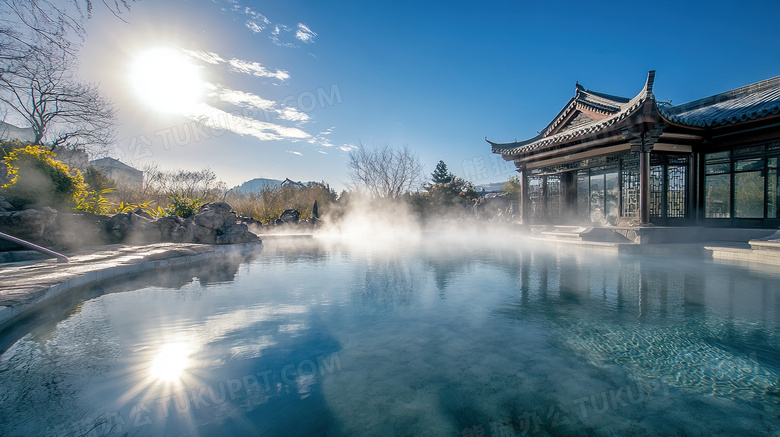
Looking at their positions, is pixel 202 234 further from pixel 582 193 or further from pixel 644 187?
pixel 582 193

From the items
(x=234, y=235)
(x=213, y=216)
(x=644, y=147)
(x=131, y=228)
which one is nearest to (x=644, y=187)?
(x=644, y=147)

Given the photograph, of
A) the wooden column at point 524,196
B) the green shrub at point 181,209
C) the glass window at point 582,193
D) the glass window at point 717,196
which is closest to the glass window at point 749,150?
the glass window at point 717,196

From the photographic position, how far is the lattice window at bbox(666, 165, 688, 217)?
9305 mm

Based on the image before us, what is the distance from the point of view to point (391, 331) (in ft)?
9.55

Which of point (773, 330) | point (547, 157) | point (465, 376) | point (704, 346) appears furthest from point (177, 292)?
point (547, 157)

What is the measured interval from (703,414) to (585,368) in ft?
1.94

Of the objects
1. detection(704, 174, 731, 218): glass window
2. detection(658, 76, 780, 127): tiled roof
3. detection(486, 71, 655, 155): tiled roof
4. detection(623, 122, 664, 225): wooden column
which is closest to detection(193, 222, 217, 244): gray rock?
detection(486, 71, 655, 155): tiled roof

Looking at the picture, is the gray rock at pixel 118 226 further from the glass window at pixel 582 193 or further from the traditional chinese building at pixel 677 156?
the glass window at pixel 582 193

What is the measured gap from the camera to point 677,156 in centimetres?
920

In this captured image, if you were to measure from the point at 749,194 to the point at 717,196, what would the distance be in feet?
2.06

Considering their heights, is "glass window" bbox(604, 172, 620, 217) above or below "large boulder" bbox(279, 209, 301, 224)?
above

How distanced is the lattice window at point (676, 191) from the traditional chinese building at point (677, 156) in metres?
0.02

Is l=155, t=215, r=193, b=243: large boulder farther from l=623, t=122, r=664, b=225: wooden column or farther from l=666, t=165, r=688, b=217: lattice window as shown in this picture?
l=666, t=165, r=688, b=217: lattice window

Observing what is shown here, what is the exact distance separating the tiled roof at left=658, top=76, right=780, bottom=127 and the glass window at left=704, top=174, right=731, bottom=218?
1.75 metres
